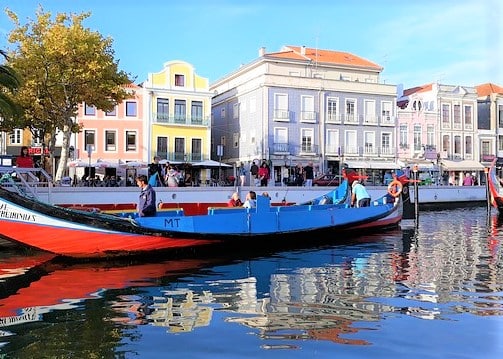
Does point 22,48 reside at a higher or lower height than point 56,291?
higher

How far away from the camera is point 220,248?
52.9ft

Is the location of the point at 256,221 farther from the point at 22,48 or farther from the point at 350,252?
the point at 22,48

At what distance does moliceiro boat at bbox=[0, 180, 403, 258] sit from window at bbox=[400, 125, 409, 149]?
3962 centimetres

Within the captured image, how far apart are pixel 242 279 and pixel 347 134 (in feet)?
139

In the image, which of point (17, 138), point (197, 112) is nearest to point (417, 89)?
point (197, 112)

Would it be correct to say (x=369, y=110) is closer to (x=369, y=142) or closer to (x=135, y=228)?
(x=369, y=142)

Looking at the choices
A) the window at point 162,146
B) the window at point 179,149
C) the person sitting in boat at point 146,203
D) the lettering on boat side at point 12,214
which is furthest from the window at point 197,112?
the lettering on boat side at point 12,214

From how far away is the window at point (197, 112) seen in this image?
50.7 m

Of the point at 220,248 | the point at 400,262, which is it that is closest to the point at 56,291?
the point at 220,248

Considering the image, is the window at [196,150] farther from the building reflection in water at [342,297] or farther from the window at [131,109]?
the building reflection in water at [342,297]

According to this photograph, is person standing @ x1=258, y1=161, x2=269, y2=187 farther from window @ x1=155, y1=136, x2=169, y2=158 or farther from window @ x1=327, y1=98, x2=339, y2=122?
window @ x1=327, y1=98, x2=339, y2=122

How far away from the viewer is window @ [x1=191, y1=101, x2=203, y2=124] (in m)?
50.7

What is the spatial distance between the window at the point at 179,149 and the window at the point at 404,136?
70.1 feet

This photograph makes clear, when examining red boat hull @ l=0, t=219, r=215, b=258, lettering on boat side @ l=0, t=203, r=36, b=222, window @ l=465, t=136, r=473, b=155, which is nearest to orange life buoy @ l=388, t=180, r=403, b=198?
red boat hull @ l=0, t=219, r=215, b=258
